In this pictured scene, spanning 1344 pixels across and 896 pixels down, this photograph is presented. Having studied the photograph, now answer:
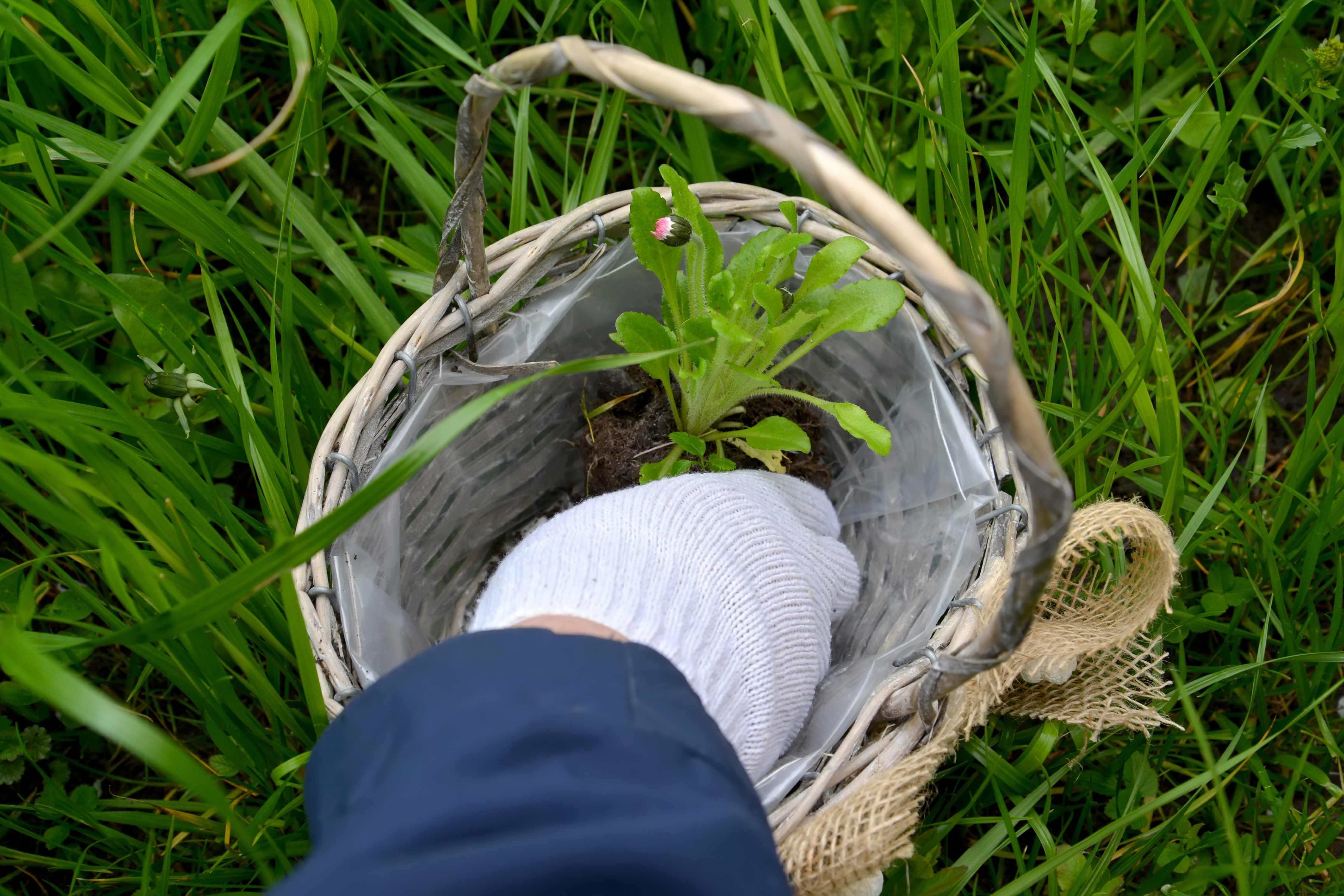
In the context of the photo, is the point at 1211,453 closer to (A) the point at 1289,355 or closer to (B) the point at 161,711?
(A) the point at 1289,355


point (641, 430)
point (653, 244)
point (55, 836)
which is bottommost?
point (55, 836)

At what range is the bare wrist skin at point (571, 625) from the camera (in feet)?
2.24

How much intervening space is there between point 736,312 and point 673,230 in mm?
100

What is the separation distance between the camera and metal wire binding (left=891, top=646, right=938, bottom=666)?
71 cm

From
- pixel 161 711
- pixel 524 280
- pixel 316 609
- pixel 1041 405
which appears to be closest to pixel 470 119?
pixel 524 280

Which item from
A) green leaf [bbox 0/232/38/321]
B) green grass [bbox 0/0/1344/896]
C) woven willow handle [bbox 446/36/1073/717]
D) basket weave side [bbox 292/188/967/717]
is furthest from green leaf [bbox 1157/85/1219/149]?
green leaf [bbox 0/232/38/321]

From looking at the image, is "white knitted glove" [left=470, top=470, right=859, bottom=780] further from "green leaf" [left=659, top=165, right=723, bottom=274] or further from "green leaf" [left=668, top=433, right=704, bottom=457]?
"green leaf" [left=659, top=165, right=723, bottom=274]

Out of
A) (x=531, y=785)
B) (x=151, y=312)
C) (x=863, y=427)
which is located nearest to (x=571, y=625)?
(x=531, y=785)

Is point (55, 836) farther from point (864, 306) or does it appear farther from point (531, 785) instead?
point (864, 306)

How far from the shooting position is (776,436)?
90 centimetres

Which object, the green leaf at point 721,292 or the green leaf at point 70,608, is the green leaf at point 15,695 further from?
the green leaf at point 721,292

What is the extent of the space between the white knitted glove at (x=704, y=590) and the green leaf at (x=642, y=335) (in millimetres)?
133

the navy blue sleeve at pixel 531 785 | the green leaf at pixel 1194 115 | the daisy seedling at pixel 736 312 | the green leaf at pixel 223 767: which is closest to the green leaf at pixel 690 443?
the daisy seedling at pixel 736 312

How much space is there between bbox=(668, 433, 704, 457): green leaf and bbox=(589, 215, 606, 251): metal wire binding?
211 mm
